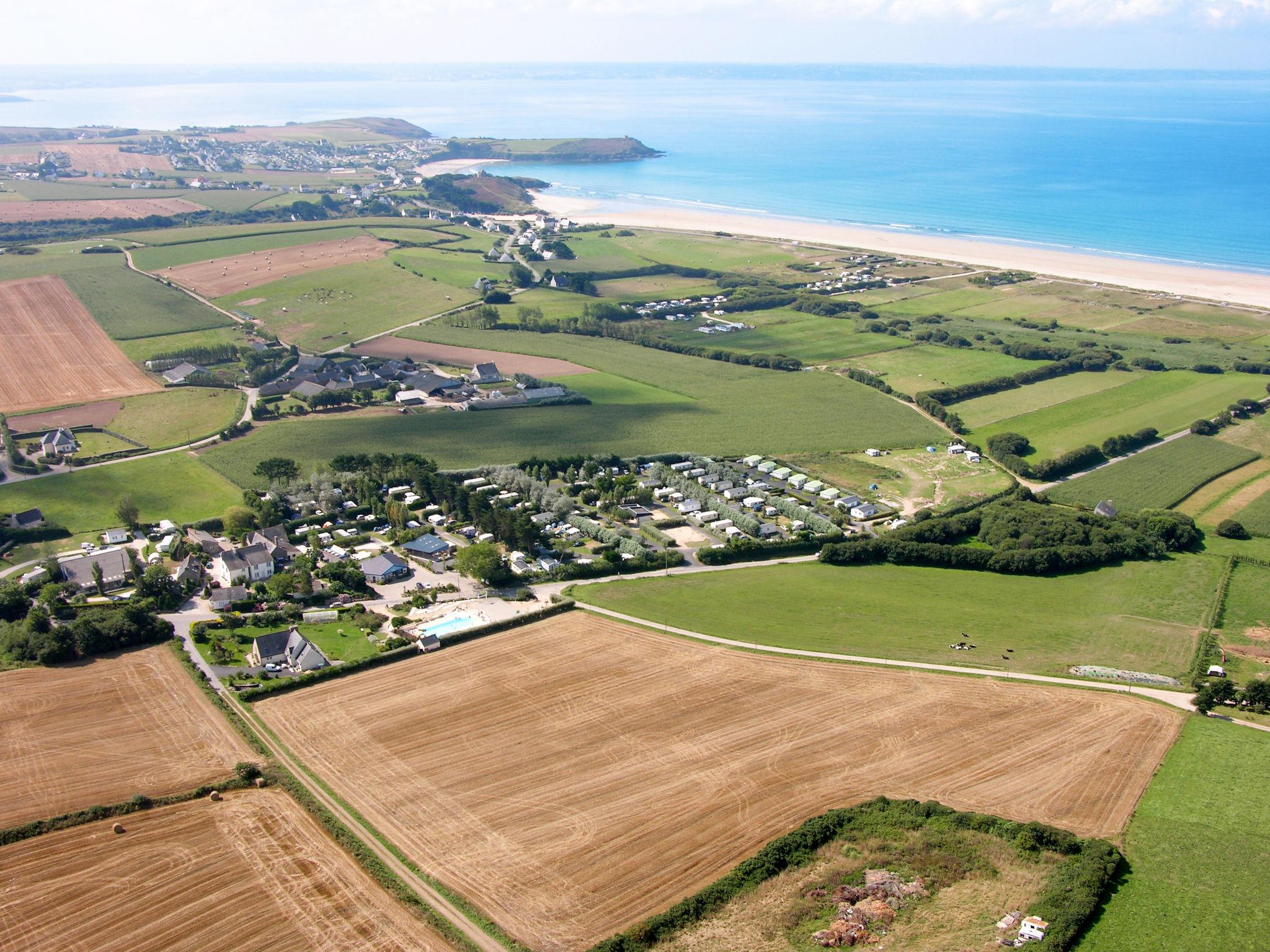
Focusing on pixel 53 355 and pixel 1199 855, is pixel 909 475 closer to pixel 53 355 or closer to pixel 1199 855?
pixel 1199 855

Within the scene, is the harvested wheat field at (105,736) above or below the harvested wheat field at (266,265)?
below

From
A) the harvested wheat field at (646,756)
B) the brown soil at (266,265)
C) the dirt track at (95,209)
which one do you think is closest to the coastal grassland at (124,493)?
the harvested wheat field at (646,756)

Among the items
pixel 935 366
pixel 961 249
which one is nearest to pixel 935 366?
pixel 935 366

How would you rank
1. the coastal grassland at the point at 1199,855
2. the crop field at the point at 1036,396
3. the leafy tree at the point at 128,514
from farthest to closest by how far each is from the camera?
the crop field at the point at 1036,396, the leafy tree at the point at 128,514, the coastal grassland at the point at 1199,855

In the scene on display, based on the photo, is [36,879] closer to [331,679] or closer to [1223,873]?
[331,679]

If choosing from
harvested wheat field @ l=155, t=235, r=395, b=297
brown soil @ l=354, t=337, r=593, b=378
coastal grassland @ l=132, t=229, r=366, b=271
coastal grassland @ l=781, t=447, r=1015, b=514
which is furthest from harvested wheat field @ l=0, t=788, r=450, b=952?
coastal grassland @ l=132, t=229, r=366, b=271

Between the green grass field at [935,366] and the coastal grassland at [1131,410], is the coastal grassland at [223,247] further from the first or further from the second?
the coastal grassland at [1131,410]

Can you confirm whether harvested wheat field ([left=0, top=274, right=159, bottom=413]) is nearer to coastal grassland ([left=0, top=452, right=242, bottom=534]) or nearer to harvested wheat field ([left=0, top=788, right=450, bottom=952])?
coastal grassland ([left=0, top=452, right=242, bottom=534])

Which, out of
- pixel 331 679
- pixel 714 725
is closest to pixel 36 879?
pixel 331 679
